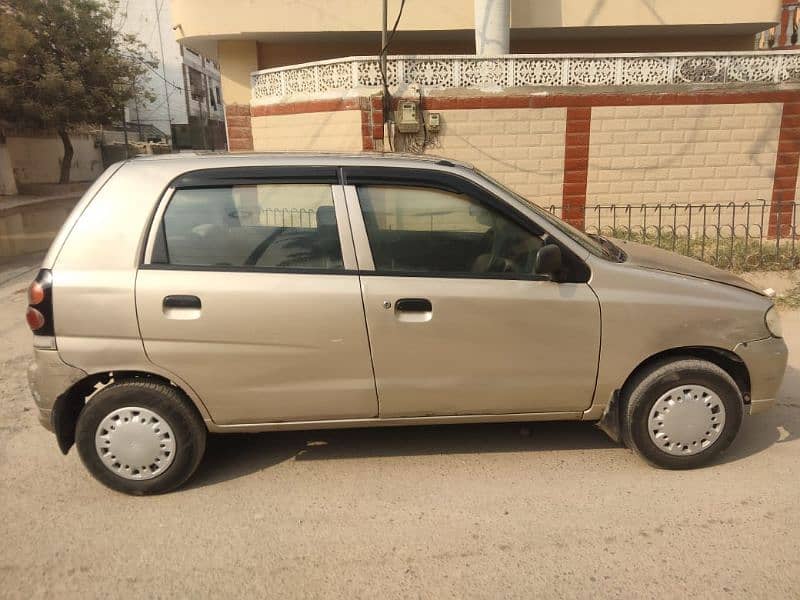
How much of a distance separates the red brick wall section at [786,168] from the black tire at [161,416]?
9998mm

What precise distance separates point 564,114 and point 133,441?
8.45 metres

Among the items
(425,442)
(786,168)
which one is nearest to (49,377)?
(425,442)

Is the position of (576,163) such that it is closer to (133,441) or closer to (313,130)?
Answer: (313,130)

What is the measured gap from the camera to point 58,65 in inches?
842

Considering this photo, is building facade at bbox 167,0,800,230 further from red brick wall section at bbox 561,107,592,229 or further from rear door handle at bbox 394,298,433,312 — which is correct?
rear door handle at bbox 394,298,433,312

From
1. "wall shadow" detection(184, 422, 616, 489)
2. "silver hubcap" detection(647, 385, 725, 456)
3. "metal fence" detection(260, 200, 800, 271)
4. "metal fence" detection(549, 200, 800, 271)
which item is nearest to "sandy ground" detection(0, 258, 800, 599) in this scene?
"wall shadow" detection(184, 422, 616, 489)

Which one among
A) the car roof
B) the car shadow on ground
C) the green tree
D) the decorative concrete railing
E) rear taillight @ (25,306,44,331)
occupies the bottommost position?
the car shadow on ground

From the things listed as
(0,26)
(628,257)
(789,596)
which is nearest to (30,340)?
(628,257)

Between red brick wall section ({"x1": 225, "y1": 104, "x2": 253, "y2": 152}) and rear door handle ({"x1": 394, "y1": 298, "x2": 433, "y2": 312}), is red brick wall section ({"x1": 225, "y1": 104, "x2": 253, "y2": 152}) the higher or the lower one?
the higher one

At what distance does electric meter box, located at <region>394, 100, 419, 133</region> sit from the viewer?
9219 mm

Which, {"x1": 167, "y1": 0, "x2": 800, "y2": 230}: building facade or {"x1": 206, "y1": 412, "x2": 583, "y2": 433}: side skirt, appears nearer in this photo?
{"x1": 206, "y1": 412, "x2": 583, "y2": 433}: side skirt

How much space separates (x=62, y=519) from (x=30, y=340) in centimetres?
351

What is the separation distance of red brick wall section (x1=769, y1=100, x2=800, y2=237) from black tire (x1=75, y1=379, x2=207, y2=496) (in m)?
10.00

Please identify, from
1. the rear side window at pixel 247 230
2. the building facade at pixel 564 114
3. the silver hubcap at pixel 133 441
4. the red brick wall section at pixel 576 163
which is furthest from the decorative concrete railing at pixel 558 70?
the silver hubcap at pixel 133 441
